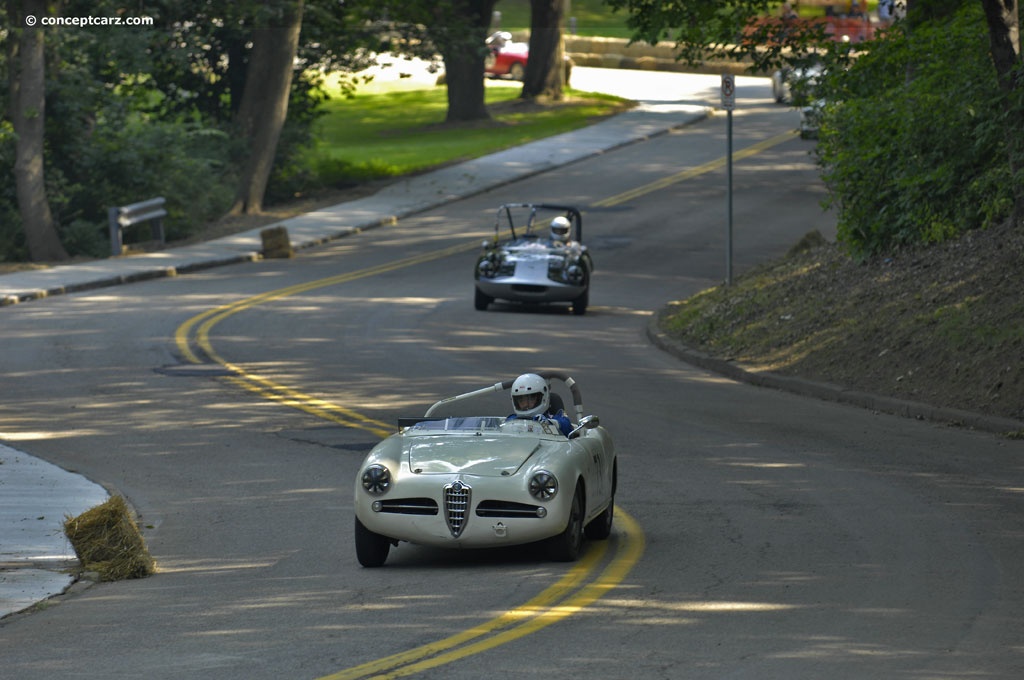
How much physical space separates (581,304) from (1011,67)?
9.60 meters

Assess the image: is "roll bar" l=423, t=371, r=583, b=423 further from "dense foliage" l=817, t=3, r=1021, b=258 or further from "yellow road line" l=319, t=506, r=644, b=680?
"dense foliage" l=817, t=3, r=1021, b=258

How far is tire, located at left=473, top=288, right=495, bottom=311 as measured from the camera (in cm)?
2725

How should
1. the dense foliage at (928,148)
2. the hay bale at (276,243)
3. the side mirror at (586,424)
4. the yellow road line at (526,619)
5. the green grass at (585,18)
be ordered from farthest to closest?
the green grass at (585,18)
the hay bale at (276,243)
the dense foliage at (928,148)
the side mirror at (586,424)
the yellow road line at (526,619)

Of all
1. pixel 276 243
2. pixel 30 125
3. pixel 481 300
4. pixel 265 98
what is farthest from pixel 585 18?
pixel 481 300

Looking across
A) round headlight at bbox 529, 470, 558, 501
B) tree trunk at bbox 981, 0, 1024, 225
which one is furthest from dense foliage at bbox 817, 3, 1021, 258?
round headlight at bbox 529, 470, 558, 501

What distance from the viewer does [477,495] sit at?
34.3 ft

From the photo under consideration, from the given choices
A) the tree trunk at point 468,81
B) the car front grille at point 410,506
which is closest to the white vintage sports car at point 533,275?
the car front grille at point 410,506

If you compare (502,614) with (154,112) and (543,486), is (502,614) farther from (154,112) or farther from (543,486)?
(154,112)

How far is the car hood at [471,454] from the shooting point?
10688 mm

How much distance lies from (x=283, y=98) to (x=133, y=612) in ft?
106

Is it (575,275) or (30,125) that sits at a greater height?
(30,125)

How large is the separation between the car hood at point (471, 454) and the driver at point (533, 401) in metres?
0.52

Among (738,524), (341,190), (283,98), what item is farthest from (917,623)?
(341,190)

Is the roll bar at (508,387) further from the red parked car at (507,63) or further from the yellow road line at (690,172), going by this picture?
the red parked car at (507,63)
